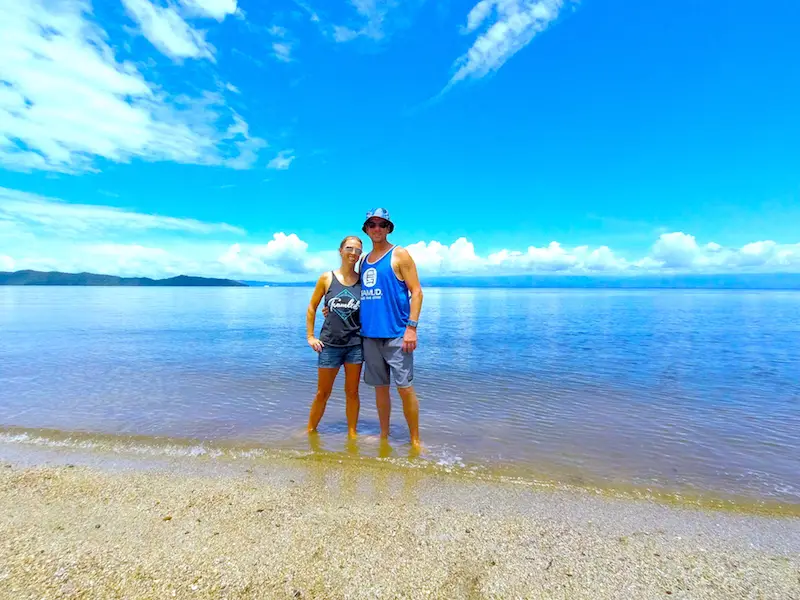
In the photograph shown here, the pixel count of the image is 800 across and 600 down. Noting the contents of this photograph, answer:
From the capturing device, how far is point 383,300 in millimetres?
5617

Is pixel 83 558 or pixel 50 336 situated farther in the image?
pixel 50 336

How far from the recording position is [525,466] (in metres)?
5.80

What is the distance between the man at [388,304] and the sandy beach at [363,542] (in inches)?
62.6

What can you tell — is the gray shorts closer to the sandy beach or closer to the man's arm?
the man's arm

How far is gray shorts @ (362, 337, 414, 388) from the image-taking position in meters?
5.78

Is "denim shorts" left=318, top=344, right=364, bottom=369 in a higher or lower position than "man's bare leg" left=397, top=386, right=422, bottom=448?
higher

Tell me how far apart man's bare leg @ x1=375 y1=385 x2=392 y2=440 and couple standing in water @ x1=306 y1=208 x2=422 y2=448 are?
0.02 metres

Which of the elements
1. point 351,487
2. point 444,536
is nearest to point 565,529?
point 444,536

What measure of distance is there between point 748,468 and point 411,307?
5.26 metres

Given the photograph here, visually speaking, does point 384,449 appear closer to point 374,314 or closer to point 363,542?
point 374,314

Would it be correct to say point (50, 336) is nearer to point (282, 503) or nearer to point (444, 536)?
point (282, 503)

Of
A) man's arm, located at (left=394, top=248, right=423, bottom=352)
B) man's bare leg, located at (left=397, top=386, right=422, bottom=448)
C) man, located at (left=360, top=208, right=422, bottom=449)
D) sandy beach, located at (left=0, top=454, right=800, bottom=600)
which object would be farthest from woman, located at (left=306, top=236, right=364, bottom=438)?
sandy beach, located at (left=0, top=454, right=800, bottom=600)

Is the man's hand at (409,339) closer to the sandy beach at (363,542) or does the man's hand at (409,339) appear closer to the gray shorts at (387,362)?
the gray shorts at (387,362)

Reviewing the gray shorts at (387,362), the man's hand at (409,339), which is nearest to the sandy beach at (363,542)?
the gray shorts at (387,362)
